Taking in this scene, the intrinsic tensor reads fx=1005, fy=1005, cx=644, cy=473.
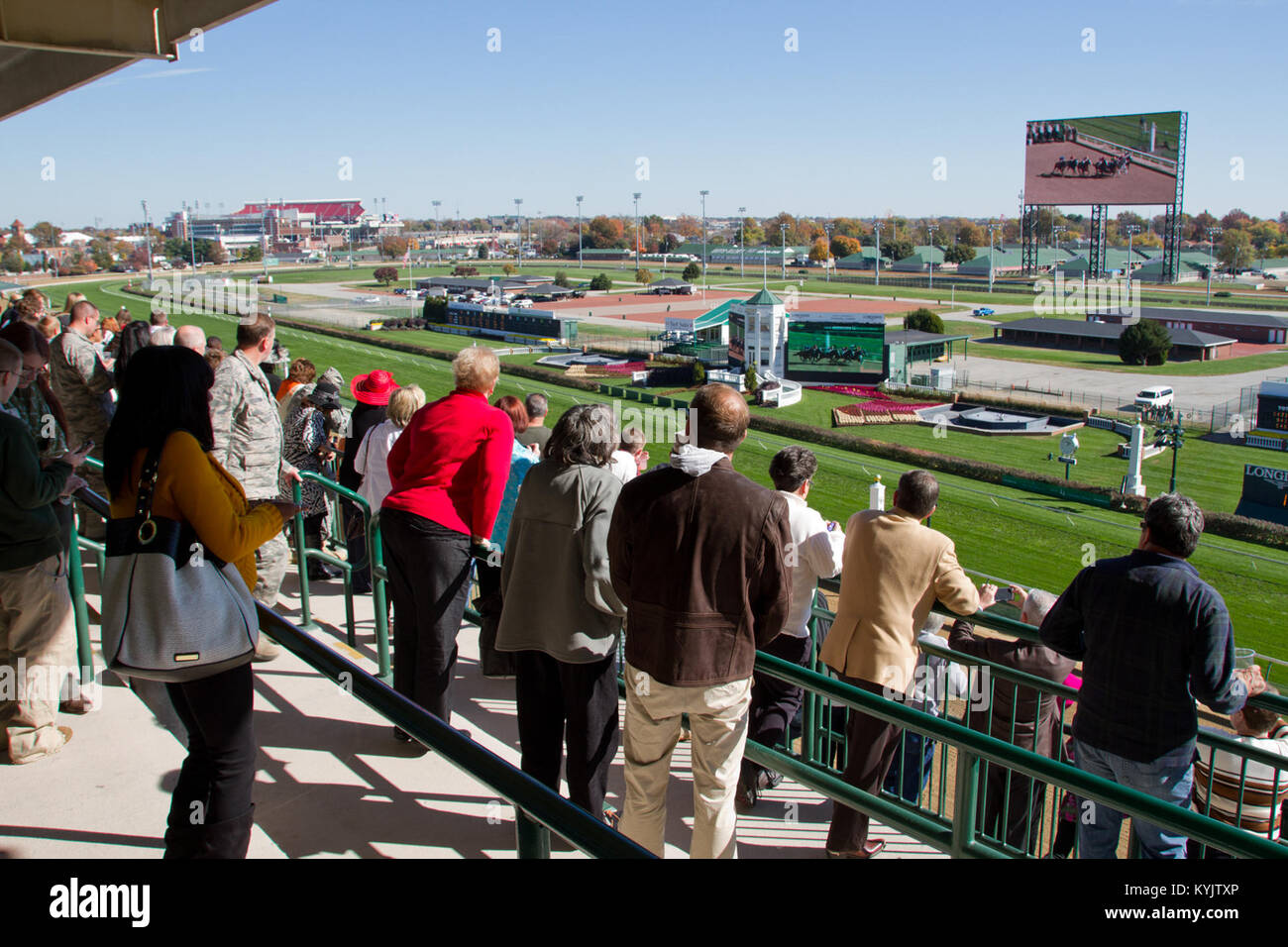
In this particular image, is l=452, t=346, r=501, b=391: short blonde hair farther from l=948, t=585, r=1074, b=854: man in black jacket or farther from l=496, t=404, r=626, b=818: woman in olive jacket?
l=948, t=585, r=1074, b=854: man in black jacket

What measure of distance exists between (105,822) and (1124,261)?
115365mm

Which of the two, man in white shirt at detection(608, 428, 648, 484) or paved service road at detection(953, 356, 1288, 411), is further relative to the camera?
paved service road at detection(953, 356, 1288, 411)

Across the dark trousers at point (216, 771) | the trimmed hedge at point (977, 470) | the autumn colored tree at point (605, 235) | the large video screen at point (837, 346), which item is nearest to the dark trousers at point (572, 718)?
the dark trousers at point (216, 771)

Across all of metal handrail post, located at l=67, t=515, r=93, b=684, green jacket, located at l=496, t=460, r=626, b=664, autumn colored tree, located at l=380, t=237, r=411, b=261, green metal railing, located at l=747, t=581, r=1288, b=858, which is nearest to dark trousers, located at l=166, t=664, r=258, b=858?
green jacket, located at l=496, t=460, r=626, b=664

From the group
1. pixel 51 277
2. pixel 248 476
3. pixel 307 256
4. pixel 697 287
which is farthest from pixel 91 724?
pixel 307 256

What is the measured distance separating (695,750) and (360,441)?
138 inches

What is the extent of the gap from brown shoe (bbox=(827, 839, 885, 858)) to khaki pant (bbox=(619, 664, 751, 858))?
0.61 m

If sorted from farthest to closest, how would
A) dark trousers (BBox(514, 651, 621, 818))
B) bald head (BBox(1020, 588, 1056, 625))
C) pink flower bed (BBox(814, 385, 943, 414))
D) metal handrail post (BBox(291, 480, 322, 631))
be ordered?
pink flower bed (BBox(814, 385, 943, 414)) → metal handrail post (BBox(291, 480, 322, 631)) → bald head (BBox(1020, 588, 1056, 625)) → dark trousers (BBox(514, 651, 621, 818))

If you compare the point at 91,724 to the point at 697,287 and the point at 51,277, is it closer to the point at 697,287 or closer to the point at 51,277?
the point at 697,287

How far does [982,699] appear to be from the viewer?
3.89 m

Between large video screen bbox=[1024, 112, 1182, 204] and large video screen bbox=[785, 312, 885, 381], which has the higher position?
large video screen bbox=[1024, 112, 1182, 204]

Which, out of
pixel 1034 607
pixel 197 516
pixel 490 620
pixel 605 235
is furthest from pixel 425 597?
pixel 605 235

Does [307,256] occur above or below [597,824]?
above

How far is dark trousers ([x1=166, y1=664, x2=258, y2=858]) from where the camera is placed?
8.77 ft
